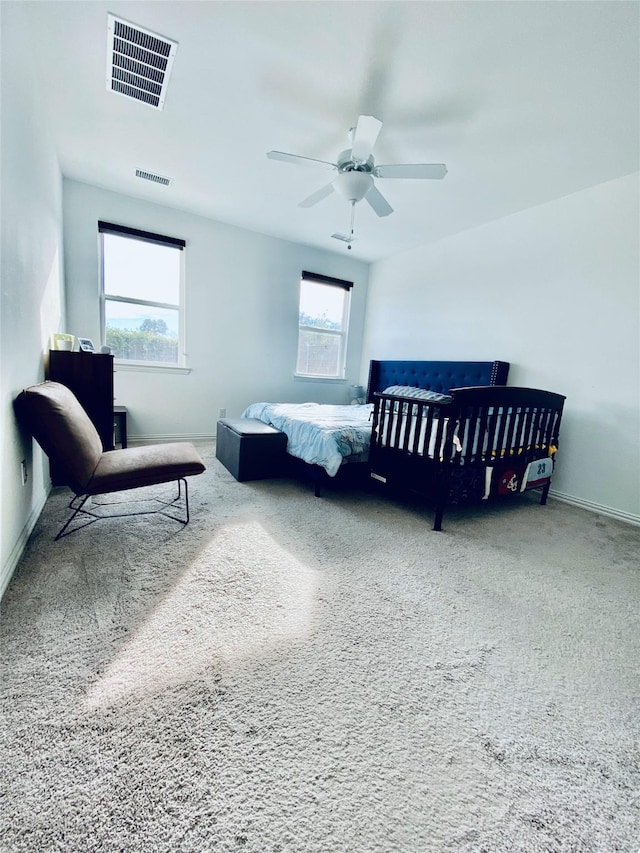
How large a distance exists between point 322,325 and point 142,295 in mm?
2272

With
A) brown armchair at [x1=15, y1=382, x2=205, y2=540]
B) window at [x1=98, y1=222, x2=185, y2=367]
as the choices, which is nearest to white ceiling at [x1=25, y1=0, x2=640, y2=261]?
window at [x1=98, y1=222, x2=185, y2=367]

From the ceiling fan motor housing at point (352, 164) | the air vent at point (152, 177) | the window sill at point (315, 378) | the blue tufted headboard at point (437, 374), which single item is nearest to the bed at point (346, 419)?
the blue tufted headboard at point (437, 374)

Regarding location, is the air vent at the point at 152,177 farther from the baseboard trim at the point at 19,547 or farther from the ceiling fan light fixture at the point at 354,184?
the baseboard trim at the point at 19,547

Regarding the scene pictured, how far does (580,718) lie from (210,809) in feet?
3.60

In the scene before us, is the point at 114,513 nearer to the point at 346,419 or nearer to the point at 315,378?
the point at 346,419

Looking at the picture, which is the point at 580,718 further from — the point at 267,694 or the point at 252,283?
the point at 252,283

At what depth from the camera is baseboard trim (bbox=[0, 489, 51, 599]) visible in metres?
1.44

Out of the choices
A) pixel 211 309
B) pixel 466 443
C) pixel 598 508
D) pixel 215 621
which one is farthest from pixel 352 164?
pixel 598 508

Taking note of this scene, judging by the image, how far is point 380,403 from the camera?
262 cm

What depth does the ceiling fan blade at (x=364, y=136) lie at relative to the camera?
188cm

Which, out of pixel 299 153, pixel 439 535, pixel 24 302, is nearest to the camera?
pixel 24 302

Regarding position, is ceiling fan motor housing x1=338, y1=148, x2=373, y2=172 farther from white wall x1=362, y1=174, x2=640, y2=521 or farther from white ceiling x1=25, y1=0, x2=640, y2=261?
white wall x1=362, y1=174, x2=640, y2=521

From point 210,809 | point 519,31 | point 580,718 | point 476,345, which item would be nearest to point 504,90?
point 519,31

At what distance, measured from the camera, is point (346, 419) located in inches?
127
